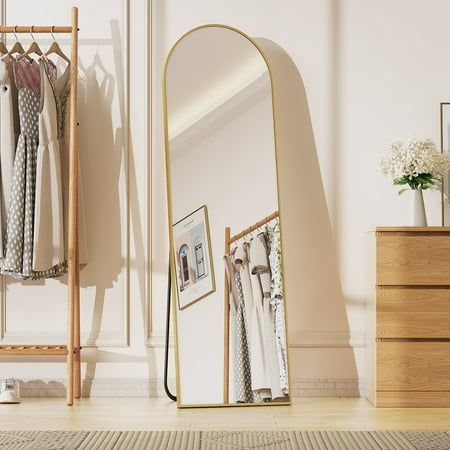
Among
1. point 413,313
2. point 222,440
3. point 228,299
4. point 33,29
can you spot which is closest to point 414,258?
point 413,313

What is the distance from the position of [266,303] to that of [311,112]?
0.95 metres

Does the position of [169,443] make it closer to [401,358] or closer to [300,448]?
[300,448]

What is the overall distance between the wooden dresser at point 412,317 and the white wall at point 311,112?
1.14ft

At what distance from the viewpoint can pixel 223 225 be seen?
3.74 m

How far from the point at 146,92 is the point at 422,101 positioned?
4.29ft

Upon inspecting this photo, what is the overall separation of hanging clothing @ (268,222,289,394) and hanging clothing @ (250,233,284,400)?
18 mm

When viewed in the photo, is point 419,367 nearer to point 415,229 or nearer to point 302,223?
point 415,229

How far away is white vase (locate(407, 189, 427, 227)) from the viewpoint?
3.73m

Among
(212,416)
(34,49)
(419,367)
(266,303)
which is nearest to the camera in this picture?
(212,416)

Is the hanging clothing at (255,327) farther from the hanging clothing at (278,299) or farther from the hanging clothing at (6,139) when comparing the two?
A: the hanging clothing at (6,139)

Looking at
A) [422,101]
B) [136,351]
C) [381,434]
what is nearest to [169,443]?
[381,434]

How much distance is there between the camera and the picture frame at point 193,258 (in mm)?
3713

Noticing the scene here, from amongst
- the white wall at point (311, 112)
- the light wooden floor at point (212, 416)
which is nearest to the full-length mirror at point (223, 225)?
the light wooden floor at point (212, 416)

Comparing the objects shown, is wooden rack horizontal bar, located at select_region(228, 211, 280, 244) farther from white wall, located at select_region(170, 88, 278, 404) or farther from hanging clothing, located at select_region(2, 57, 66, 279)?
hanging clothing, located at select_region(2, 57, 66, 279)
